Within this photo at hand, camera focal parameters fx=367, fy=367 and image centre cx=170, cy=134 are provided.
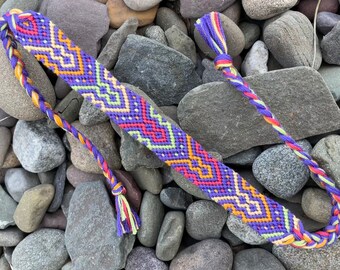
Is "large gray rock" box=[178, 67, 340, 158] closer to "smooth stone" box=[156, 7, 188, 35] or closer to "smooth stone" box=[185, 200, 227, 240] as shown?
"smooth stone" box=[185, 200, 227, 240]

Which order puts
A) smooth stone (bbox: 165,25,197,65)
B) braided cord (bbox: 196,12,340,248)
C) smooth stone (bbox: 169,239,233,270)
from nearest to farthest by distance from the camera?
1. braided cord (bbox: 196,12,340,248)
2. smooth stone (bbox: 169,239,233,270)
3. smooth stone (bbox: 165,25,197,65)

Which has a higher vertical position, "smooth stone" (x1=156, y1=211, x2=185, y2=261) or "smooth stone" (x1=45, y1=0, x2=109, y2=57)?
"smooth stone" (x1=45, y1=0, x2=109, y2=57)

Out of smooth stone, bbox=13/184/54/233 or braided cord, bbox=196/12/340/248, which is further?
smooth stone, bbox=13/184/54/233

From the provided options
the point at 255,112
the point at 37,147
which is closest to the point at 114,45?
the point at 37,147

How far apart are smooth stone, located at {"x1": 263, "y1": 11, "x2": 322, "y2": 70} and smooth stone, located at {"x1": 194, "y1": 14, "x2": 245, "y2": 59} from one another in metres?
0.10

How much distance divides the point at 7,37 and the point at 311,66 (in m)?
1.16

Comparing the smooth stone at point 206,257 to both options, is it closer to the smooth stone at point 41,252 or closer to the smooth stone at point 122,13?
the smooth stone at point 41,252

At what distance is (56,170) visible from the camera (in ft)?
5.28

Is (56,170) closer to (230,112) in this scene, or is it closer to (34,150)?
(34,150)

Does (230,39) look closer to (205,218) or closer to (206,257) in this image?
(205,218)

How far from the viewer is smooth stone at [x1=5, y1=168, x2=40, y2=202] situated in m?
1.59

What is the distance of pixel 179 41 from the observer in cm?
151

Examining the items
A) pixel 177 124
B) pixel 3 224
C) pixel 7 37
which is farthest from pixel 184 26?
pixel 3 224

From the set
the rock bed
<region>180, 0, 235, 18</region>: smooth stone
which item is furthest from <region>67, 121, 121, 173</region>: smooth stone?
<region>180, 0, 235, 18</region>: smooth stone
